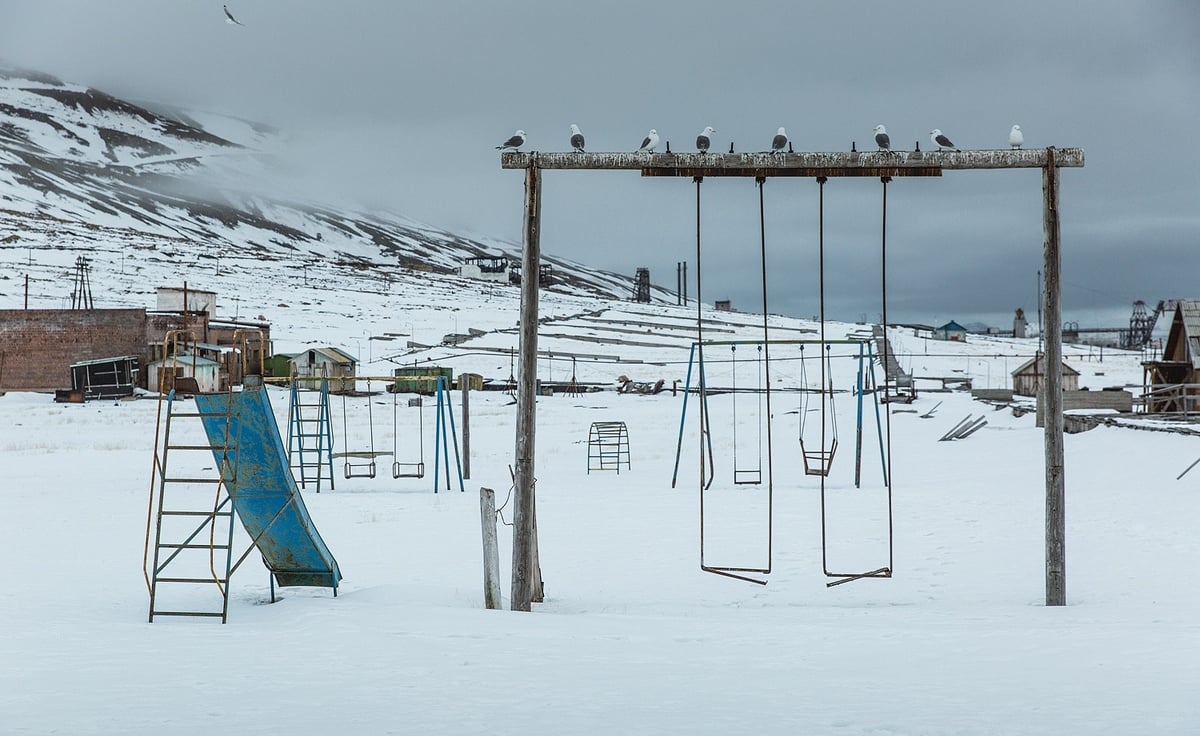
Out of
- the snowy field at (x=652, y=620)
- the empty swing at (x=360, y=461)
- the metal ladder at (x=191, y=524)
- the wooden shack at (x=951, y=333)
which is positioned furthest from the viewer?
the wooden shack at (x=951, y=333)

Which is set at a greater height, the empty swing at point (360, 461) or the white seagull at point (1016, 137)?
the white seagull at point (1016, 137)

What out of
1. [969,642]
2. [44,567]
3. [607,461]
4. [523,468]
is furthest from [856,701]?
[607,461]

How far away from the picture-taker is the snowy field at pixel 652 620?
19.4 ft

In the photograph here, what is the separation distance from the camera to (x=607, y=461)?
25281 mm

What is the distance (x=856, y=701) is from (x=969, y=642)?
6.37ft

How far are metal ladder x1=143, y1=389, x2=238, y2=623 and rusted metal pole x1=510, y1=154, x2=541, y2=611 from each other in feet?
7.64

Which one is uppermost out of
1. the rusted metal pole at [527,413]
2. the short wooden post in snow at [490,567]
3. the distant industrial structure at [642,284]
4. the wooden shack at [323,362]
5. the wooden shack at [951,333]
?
the distant industrial structure at [642,284]

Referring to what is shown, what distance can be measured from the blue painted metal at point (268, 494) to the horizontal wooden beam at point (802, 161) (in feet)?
10.4

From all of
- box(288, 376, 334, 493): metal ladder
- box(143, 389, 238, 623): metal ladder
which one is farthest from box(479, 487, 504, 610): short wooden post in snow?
box(288, 376, 334, 493): metal ladder

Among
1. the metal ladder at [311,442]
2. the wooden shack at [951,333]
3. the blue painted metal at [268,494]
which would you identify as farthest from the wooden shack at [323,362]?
the wooden shack at [951,333]

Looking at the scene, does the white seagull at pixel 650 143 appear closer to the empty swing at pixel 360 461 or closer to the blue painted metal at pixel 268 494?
the blue painted metal at pixel 268 494

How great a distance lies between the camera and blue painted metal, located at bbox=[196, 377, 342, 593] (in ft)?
30.7

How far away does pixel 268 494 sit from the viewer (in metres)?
9.56

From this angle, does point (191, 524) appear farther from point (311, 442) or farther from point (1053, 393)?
point (311, 442)
